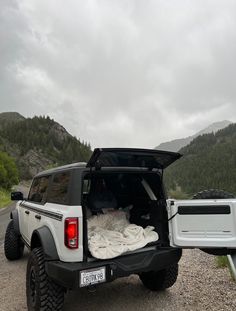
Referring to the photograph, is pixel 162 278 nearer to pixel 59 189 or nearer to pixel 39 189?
pixel 59 189

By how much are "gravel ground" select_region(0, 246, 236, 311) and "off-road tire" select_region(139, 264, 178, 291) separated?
119 mm

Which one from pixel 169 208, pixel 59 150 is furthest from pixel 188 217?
pixel 59 150

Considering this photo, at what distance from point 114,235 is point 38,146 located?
489 ft

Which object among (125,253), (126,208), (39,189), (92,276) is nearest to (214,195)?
(125,253)

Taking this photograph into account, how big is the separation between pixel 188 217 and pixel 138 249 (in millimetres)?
777

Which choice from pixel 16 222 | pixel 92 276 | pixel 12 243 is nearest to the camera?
pixel 92 276

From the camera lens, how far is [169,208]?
14.0ft

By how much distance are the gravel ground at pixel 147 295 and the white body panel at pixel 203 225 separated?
1.09 metres

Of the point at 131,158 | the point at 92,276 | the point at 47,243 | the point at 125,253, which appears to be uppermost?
the point at 131,158

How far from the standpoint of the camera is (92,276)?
355 centimetres

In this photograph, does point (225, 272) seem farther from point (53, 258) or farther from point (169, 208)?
point (53, 258)

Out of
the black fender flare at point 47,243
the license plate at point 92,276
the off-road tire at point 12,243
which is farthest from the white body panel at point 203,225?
the off-road tire at point 12,243

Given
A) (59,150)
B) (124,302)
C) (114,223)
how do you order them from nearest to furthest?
(124,302) → (114,223) → (59,150)

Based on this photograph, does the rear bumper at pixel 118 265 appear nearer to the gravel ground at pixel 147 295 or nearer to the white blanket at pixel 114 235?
the white blanket at pixel 114 235
